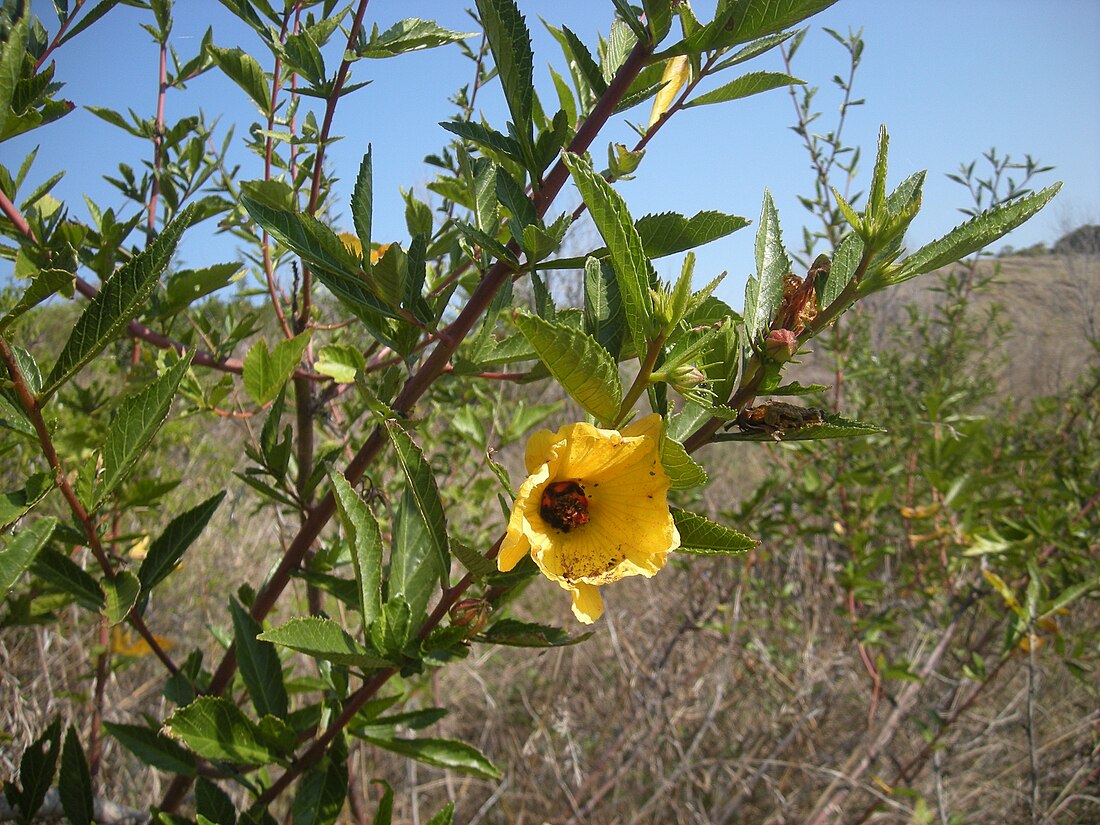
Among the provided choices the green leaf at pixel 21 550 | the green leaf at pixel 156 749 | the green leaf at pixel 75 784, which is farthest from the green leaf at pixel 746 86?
the green leaf at pixel 75 784

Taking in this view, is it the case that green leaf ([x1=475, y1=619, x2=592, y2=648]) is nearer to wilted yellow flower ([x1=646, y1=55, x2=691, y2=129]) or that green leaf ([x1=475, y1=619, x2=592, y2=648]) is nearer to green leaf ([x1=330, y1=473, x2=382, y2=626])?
green leaf ([x1=330, y1=473, x2=382, y2=626])

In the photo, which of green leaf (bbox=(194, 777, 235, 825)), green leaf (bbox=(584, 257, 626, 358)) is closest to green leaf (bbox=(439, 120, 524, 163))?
green leaf (bbox=(584, 257, 626, 358))

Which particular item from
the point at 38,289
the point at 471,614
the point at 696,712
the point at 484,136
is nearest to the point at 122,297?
the point at 38,289

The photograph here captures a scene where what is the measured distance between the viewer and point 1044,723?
12.6ft

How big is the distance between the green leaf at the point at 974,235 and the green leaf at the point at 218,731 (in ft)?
3.39

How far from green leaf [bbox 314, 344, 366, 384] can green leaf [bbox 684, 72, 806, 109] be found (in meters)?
0.69

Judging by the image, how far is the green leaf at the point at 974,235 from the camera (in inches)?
27.7

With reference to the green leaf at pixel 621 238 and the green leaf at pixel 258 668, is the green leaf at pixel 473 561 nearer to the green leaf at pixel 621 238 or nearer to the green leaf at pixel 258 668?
the green leaf at pixel 621 238

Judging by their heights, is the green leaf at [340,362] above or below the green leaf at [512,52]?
below

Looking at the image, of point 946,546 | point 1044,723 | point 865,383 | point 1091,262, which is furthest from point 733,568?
point 1091,262

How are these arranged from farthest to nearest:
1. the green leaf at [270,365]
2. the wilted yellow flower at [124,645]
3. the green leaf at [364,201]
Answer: the wilted yellow flower at [124,645]
the green leaf at [270,365]
the green leaf at [364,201]

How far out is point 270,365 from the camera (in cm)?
112

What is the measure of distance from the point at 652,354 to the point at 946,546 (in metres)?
2.64

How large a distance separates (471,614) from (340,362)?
1.89 feet
